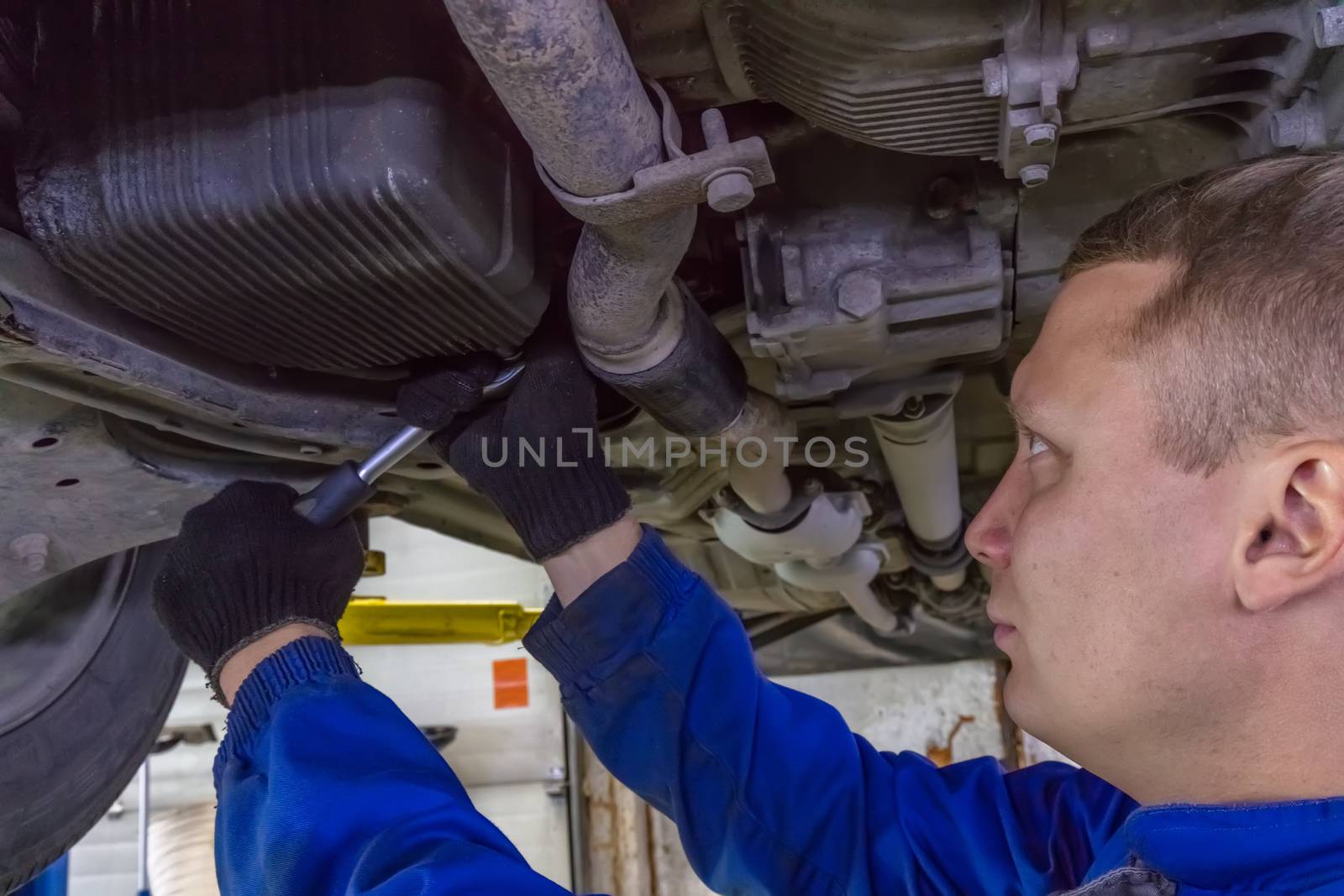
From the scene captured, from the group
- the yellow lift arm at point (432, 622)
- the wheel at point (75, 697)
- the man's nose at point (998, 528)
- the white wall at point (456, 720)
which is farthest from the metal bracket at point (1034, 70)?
the white wall at point (456, 720)

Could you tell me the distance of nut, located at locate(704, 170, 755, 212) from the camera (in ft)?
1.94

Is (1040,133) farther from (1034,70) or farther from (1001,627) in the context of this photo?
(1001,627)

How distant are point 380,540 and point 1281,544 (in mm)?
3582

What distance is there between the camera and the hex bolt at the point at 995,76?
66 cm

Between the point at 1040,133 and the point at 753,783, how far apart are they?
1.87 feet

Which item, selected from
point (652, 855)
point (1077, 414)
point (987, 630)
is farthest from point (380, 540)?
point (1077, 414)

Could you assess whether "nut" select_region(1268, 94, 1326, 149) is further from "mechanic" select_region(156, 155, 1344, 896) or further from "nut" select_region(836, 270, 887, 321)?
"nut" select_region(836, 270, 887, 321)

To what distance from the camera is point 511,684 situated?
3.69 meters

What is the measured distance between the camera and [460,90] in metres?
0.68

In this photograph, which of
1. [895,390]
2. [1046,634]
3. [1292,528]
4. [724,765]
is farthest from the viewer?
[895,390]

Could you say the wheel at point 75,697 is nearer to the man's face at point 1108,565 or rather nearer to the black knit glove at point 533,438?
the black knit glove at point 533,438

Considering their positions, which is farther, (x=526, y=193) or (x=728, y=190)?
(x=526, y=193)

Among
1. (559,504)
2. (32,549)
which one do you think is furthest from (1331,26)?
(32,549)

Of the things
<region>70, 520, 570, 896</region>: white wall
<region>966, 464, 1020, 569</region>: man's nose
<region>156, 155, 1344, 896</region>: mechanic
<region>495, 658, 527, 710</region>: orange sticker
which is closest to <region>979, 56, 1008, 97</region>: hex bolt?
<region>156, 155, 1344, 896</region>: mechanic
